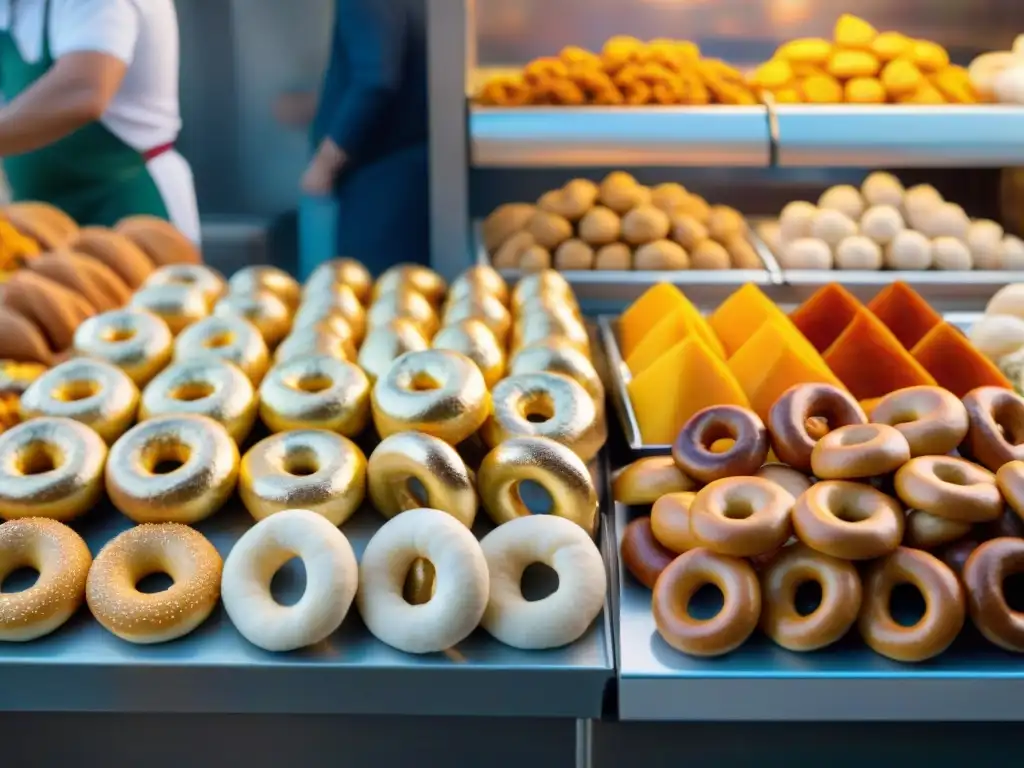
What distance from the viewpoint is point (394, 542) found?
4.03 ft

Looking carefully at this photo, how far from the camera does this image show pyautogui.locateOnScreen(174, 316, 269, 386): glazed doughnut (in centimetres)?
162

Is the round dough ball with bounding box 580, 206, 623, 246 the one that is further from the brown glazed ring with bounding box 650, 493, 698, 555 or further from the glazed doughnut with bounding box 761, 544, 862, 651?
the glazed doughnut with bounding box 761, 544, 862, 651

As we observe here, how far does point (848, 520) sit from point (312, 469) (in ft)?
2.20

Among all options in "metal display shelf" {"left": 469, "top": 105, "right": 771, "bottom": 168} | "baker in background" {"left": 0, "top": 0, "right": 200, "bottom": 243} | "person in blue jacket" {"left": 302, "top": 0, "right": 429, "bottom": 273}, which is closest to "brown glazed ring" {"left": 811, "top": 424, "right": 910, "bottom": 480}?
"metal display shelf" {"left": 469, "top": 105, "right": 771, "bottom": 168}

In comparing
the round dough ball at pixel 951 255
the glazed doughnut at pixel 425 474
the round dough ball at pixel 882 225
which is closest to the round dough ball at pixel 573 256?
the round dough ball at pixel 882 225

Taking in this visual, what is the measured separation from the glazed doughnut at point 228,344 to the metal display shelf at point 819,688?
2.50 feet

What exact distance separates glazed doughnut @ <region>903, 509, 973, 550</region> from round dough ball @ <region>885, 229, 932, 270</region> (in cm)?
108

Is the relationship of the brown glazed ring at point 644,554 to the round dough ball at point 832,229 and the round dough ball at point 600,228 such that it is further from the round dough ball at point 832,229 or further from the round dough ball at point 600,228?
the round dough ball at point 832,229

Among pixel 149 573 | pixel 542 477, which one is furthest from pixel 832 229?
pixel 149 573

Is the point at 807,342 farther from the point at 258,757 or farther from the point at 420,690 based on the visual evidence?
the point at 258,757

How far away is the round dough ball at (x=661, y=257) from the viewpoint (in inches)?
85.9

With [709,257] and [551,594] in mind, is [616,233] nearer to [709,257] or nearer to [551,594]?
[709,257]

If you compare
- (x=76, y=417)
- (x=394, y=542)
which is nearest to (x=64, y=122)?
(x=76, y=417)

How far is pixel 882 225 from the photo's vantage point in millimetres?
2225
